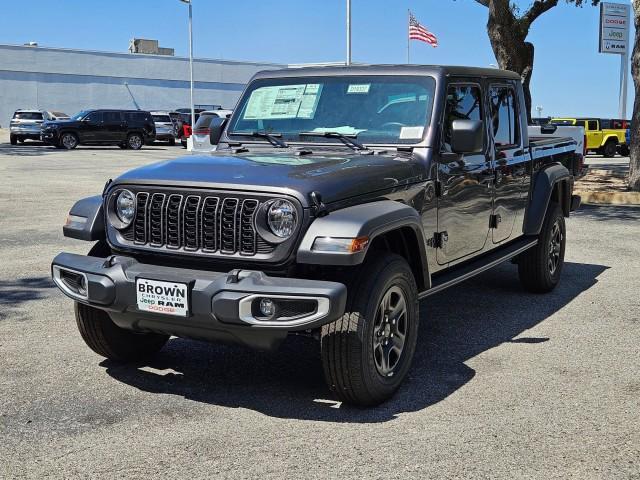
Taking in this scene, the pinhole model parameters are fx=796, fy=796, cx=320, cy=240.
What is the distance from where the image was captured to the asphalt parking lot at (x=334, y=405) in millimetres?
3754

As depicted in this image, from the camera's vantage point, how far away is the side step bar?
17.3 feet

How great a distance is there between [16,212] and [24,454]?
9.85 metres

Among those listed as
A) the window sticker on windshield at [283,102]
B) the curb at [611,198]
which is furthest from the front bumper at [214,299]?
the curb at [611,198]

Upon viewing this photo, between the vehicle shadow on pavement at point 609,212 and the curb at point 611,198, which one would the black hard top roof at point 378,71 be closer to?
the vehicle shadow on pavement at point 609,212

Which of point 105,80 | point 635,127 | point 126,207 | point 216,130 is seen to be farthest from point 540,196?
point 105,80

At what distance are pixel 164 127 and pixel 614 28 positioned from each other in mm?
22841

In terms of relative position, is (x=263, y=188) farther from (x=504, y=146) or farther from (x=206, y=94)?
(x=206, y=94)

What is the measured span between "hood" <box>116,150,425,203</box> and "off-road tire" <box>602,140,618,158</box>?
1216 inches

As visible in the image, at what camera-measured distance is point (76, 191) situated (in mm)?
16297

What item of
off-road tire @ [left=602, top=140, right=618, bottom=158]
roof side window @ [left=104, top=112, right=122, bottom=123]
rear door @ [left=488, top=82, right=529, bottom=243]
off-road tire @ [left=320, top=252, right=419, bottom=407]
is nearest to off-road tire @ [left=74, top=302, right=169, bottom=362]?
off-road tire @ [left=320, top=252, right=419, bottom=407]

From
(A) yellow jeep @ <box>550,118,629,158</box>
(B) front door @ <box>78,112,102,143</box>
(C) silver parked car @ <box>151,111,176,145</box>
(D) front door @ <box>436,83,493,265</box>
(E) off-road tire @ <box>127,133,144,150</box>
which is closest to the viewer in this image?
(D) front door @ <box>436,83,493,265</box>

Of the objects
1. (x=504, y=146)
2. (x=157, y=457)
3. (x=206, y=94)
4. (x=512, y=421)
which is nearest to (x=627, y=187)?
(x=504, y=146)

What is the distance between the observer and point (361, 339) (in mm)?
4160

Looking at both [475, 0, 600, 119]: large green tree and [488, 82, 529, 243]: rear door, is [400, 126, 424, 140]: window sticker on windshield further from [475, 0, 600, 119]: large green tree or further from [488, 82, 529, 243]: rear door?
[475, 0, 600, 119]: large green tree
